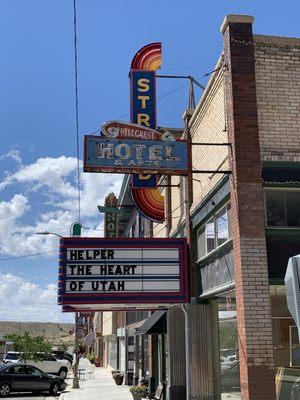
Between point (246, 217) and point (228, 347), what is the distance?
10.7ft

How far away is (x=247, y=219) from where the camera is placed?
10.7m

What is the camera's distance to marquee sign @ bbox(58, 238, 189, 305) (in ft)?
43.2

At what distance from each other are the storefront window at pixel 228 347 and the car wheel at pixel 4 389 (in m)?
15.2

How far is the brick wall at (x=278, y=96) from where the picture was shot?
11289mm

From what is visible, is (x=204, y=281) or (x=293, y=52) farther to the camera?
(x=204, y=281)

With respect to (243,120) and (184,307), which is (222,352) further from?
(243,120)

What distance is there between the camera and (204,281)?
44.8ft

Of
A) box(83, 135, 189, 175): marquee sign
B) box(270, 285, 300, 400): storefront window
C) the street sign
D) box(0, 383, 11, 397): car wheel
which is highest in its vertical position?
the street sign

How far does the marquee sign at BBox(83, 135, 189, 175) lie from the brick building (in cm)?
64

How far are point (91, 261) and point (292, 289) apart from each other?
943 centimetres

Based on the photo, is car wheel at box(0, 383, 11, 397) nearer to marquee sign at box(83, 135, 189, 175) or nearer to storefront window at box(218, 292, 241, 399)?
storefront window at box(218, 292, 241, 399)

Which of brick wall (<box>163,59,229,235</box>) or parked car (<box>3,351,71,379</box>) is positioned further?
parked car (<box>3,351,71,379</box>)

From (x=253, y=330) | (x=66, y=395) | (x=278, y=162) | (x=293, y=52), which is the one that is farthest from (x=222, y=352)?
(x=66, y=395)

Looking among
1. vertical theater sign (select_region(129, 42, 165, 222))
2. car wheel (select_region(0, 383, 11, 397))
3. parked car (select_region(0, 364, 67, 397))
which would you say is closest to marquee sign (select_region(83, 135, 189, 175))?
vertical theater sign (select_region(129, 42, 165, 222))
